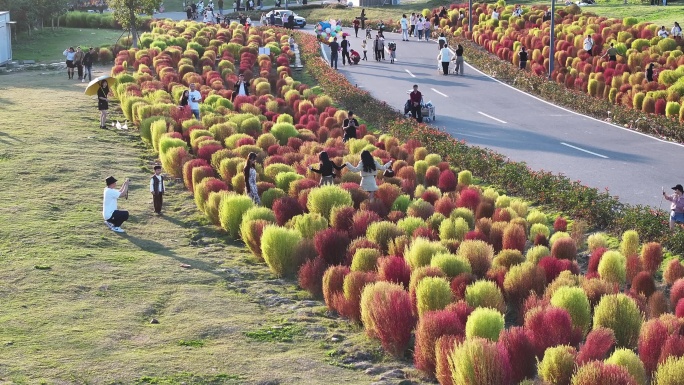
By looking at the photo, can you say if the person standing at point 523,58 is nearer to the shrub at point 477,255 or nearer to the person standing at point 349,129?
the person standing at point 349,129

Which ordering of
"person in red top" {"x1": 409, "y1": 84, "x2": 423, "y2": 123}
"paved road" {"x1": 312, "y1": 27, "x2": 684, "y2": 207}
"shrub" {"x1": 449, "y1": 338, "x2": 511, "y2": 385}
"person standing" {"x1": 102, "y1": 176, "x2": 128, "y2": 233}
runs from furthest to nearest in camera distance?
"person in red top" {"x1": 409, "y1": 84, "x2": 423, "y2": 123} < "paved road" {"x1": 312, "y1": 27, "x2": 684, "y2": 207} < "person standing" {"x1": 102, "y1": 176, "x2": 128, "y2": 233} < "shrub" {"x1": 449, "y1": 338, "x2": 511, "y2": 385}

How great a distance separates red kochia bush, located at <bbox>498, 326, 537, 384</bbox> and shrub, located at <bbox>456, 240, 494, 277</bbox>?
11.6 ft

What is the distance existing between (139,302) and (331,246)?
130 inches

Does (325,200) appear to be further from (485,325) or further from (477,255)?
(485,325)

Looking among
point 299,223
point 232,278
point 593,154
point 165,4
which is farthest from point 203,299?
point 165,4

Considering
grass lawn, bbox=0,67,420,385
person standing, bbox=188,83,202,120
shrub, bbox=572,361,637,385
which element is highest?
person standing, bbox=188,83,202,120

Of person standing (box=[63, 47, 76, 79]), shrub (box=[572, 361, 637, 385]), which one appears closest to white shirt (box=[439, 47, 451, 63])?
person standing (box=[63, 47, 76, 79])

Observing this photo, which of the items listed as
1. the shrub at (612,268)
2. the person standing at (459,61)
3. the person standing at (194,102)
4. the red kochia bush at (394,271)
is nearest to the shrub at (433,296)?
the red kochia bush at (394,271)

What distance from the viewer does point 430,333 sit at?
37.5 feet

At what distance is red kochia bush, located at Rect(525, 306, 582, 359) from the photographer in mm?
11492

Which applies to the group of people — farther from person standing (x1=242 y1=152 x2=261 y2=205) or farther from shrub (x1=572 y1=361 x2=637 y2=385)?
shrub (x1=572 y1=361 x2=637 y2=385)

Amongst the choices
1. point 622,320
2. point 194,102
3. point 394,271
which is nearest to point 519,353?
point 622,320

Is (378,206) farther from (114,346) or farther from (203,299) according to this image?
(114,346)

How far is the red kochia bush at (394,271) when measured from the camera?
1401 cm
